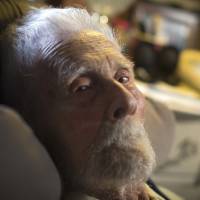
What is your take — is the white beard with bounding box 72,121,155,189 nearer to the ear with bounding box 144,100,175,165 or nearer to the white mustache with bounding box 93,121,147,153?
the white mustache with bounding box 93,121,147,153

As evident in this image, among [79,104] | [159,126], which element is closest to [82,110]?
[79,104]

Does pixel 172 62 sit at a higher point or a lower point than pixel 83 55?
lower

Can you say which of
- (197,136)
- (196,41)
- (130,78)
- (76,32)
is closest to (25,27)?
(76,32)

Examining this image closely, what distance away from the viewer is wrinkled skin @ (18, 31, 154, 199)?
2.49 feet

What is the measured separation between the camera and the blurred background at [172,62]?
6.71 ft

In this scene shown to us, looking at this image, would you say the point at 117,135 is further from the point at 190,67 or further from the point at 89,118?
the point at 190,67

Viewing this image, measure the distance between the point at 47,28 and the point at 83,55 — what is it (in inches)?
3.5

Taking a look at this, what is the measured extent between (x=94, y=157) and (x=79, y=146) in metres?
0.03

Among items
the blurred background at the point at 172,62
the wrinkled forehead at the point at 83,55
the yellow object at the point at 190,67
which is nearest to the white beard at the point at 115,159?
the wrinkled forehead at the point at 83,55

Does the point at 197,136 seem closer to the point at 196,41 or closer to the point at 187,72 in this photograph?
the point at 187,72

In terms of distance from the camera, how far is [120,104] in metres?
0.75

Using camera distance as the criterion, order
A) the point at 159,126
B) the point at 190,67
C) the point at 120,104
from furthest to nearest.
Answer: the point at 190,67
the point at 159,126
the point at 120,104

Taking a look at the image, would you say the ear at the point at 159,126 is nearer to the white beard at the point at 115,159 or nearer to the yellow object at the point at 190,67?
the white beard at the point at 115,159

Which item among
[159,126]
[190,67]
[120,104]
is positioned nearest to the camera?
[120,104]
